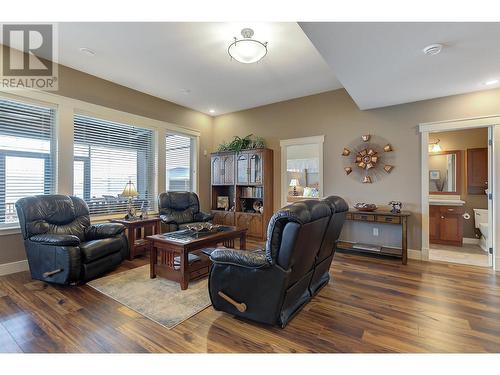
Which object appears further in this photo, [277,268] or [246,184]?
[246,184]

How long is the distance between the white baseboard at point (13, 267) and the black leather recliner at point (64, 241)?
2.09ft

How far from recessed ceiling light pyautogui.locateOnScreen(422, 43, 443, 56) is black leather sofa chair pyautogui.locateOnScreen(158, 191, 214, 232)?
4.05m

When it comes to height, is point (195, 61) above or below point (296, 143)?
above

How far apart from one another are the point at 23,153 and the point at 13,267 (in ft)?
5.21

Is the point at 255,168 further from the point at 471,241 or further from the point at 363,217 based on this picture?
the point at 471,241

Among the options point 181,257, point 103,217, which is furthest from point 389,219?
point 103,217

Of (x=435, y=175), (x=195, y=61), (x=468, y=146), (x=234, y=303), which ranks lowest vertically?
(x=234, y=303)

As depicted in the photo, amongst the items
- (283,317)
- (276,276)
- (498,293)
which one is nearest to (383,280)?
(498,293)

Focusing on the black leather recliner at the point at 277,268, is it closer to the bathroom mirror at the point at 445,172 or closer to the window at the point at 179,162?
the window at the point at 179,162

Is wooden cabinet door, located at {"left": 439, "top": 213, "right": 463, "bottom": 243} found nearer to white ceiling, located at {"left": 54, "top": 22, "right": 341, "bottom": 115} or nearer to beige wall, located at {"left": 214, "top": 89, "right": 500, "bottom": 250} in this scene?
beige wall, located at {"left": 214, "top": 89, "right": 500, "bottom": 250}

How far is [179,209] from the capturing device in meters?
4.91

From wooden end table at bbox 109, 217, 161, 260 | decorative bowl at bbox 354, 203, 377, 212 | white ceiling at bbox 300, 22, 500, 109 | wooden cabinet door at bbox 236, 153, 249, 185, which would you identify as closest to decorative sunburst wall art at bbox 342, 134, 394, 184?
decorative bowl at bbox 354, 203, 377, 212

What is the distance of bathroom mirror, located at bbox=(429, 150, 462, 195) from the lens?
5.09 metres
